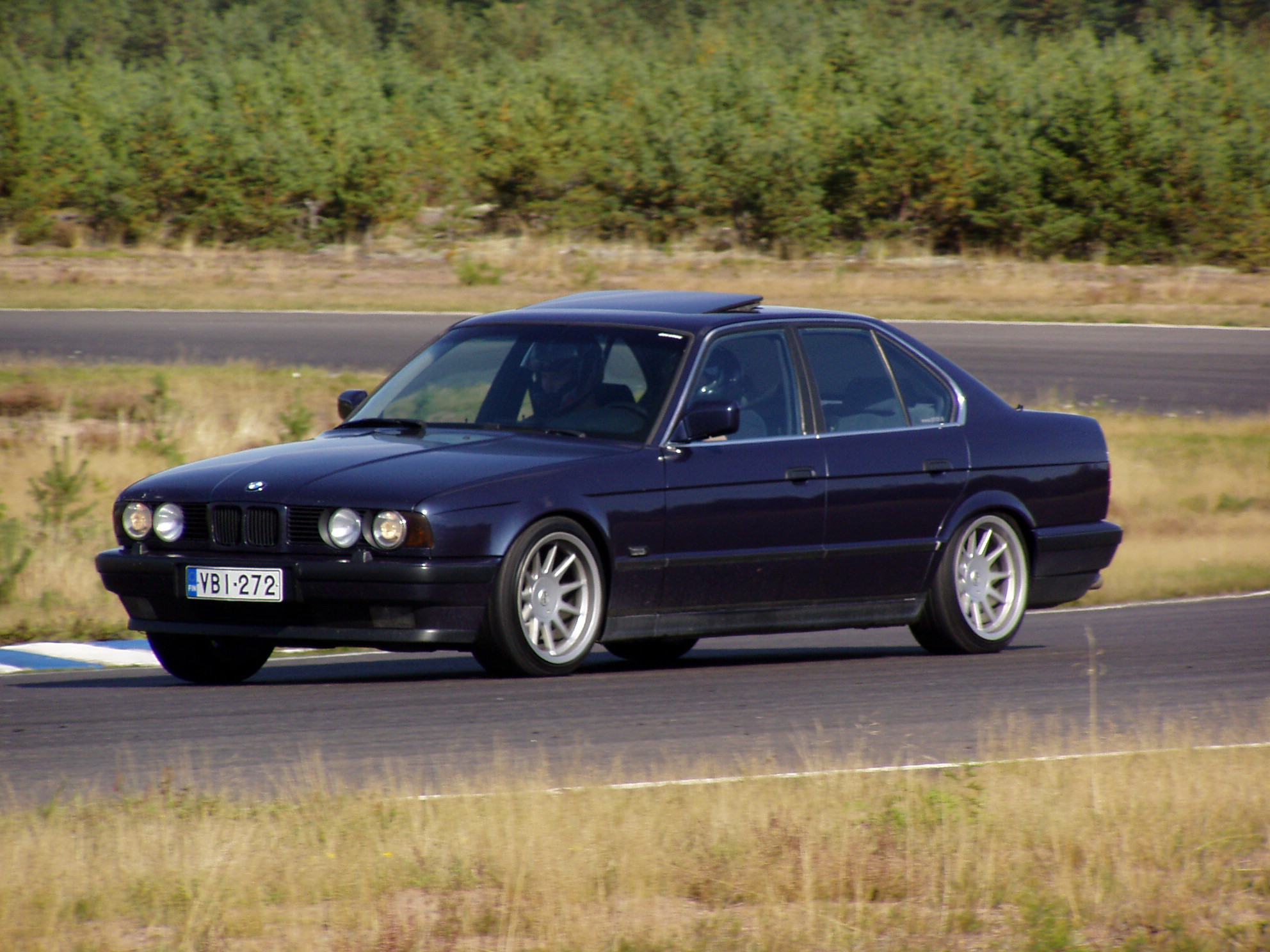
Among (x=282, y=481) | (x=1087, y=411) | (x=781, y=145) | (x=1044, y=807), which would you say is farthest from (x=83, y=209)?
(x=1044, y=807)

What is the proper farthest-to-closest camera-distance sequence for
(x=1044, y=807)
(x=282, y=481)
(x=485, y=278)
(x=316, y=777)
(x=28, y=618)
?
(x=485, y=278) → (x=28, y=618) → (x=282, y=481) → (x=316, y=777) → (x=1044, y=807)

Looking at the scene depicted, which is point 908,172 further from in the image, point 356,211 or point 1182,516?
point 1182,516

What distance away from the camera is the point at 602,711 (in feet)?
26.0

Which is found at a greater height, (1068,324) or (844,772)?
(844,772)

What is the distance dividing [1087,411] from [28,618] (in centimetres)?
1446

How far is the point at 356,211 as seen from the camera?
47.7 m

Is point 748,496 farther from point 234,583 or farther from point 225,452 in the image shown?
point 225,452

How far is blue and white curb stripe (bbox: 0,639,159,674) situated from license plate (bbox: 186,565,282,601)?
192 centimetres

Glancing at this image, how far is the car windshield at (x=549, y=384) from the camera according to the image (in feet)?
30.0

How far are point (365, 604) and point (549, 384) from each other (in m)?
1.62

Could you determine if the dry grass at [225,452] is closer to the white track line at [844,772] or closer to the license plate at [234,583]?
the license plate at [234,583]

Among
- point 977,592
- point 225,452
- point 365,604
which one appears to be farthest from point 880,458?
point 225,452

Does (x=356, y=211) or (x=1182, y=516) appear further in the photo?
(x=356, y=211)

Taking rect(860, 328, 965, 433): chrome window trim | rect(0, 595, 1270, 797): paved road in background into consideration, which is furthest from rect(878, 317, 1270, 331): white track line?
rect(860, 328, 965, 433): chrome window trim
